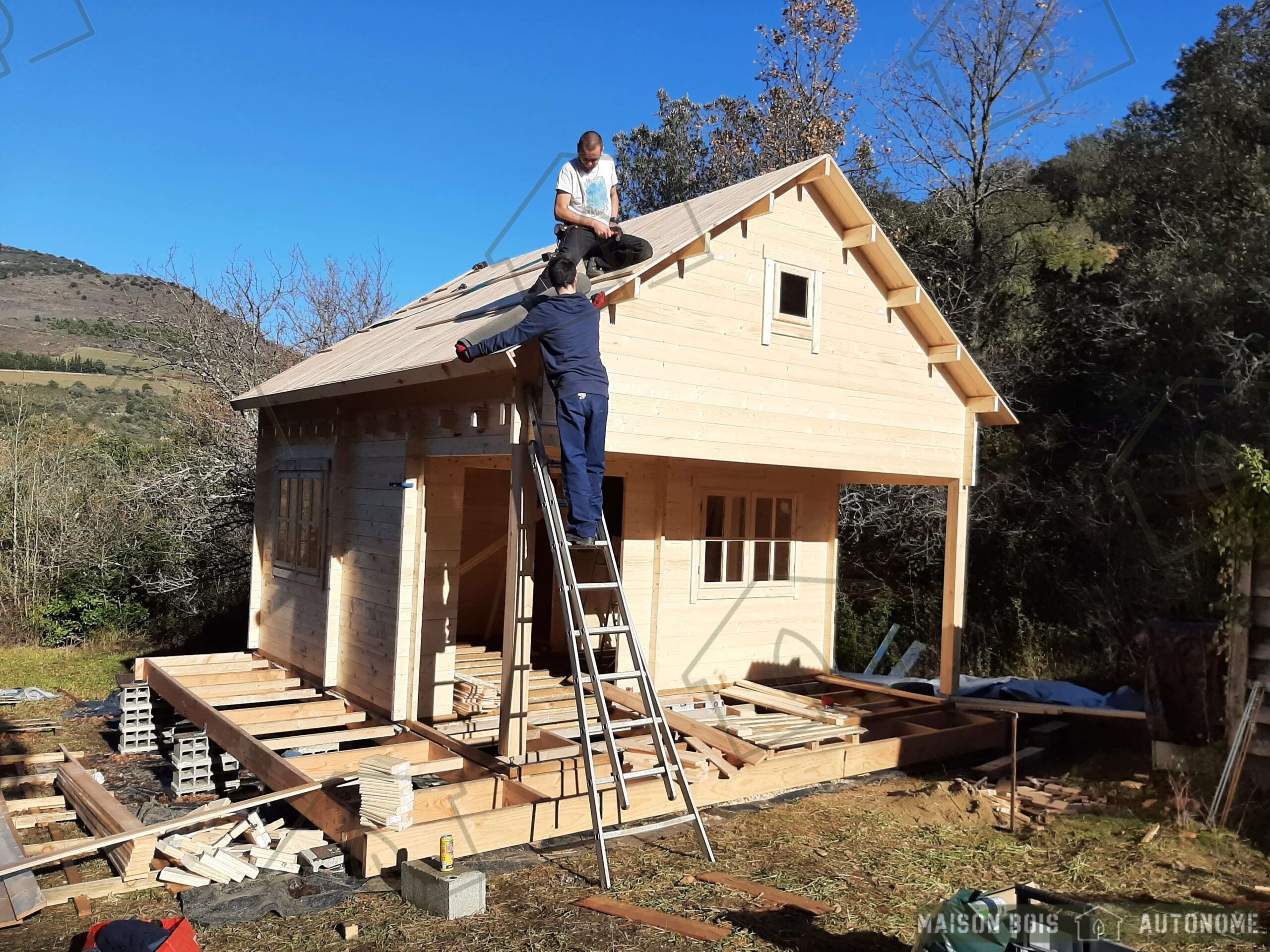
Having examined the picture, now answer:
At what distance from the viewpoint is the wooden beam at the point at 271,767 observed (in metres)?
6.81

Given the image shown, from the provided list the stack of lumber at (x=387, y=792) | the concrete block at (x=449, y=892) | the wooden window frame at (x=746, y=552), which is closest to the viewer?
the concrete block at (x=449, y=892)

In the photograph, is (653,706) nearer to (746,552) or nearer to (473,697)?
(473,697)

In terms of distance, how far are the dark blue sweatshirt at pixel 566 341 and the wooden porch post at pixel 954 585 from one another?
5257mm

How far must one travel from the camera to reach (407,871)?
580 centimetres

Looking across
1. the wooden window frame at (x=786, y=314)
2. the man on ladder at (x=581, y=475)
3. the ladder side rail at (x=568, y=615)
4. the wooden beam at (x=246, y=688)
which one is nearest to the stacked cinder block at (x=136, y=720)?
the wooden beam at (x=246, y=688)

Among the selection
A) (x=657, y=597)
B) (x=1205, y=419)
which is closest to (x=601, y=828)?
(x=657, y=597)

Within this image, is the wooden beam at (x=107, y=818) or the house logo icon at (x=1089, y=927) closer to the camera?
the house logo icon at (x=1089, y=927)

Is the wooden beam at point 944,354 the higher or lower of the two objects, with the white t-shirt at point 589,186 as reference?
lower

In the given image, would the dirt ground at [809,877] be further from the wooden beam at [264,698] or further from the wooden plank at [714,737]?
the wooden beam at [264,698]

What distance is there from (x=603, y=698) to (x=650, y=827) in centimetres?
97

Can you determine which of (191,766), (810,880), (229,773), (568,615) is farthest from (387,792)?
(229,773)

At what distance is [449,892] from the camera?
17.9ft

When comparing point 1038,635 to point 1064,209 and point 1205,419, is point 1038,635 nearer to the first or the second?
point 1205,419

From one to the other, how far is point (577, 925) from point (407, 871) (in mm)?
1160
